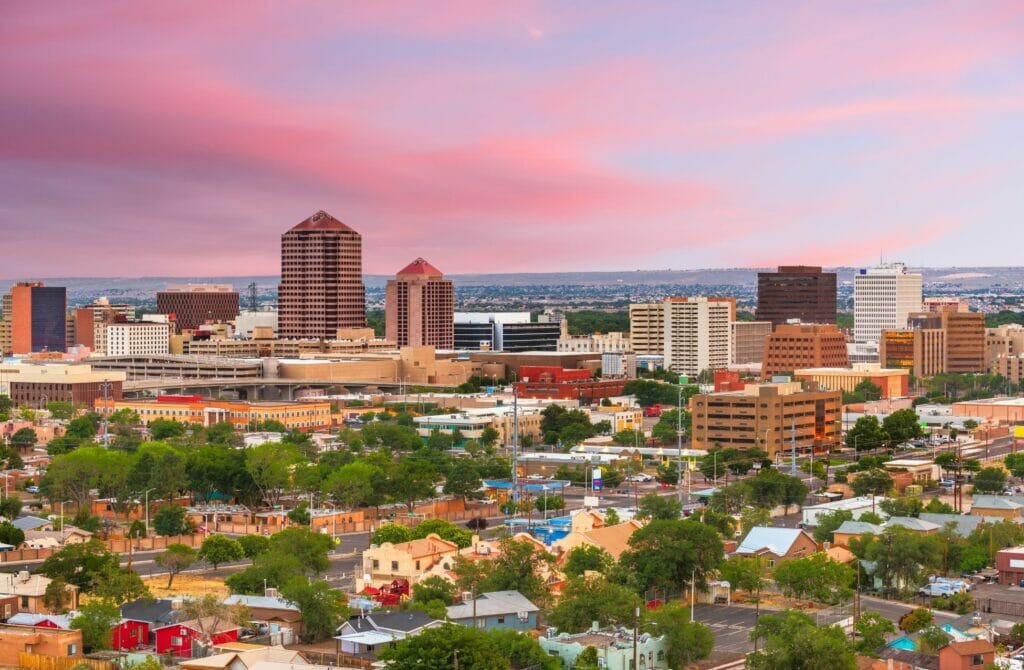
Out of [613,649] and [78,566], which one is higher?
[78,566]

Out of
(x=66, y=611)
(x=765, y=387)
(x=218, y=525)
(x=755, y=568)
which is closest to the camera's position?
(x=66, y=611)

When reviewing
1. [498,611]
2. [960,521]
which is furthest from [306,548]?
[960,521]

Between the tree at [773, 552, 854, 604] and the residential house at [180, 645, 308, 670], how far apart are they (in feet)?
47.1

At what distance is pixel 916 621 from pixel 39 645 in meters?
19.0

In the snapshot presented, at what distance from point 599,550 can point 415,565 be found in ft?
15.6

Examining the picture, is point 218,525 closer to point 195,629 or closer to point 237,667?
point 195,629

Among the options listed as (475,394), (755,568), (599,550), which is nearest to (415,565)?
(599,550)

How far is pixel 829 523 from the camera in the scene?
54.0m

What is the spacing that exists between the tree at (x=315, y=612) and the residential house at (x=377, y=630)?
42 cm

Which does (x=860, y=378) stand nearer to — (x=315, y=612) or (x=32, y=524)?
(x=32, y=524)

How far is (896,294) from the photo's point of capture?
565 ft

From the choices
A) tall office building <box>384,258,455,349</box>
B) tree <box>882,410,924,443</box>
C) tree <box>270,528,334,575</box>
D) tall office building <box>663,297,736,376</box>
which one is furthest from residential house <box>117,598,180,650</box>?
tall office building <box>384,258,455,349</box>

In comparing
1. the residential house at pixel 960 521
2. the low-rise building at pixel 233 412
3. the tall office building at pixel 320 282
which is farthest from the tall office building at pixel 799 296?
the residential house at pixel 960 521

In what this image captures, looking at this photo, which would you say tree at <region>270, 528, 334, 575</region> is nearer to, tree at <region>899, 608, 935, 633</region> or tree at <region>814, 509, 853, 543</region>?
tree at <region>899, 608, 935, 633</region>
